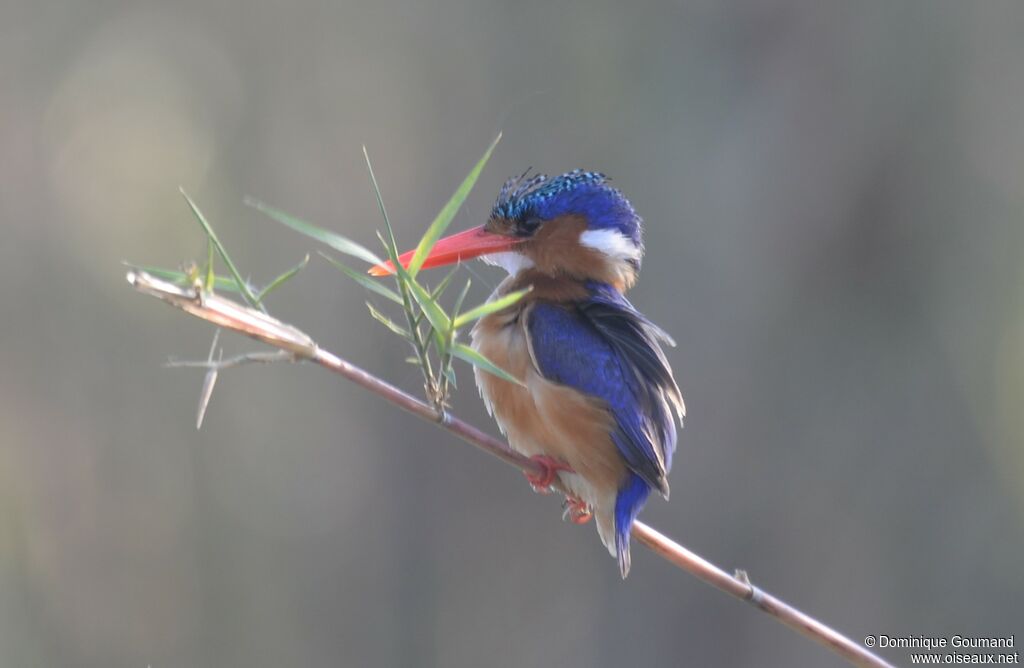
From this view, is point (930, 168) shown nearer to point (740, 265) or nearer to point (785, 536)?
point (740, 265)

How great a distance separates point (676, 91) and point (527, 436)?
3.15m

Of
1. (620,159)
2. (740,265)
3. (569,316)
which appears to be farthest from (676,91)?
(569,316)

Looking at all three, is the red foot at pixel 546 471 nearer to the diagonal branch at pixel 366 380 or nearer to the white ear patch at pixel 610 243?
the diagonal branch at pixel 366 380

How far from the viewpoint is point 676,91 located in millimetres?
4988

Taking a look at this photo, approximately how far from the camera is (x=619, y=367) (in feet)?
7.20

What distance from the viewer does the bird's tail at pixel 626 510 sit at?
1.93 meters

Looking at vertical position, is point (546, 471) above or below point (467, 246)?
below

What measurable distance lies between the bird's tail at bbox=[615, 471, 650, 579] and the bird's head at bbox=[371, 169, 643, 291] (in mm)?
569

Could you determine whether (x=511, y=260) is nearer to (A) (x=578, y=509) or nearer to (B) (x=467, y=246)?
(B) (x=467, y=246)

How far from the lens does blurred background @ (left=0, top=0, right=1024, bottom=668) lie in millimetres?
4832

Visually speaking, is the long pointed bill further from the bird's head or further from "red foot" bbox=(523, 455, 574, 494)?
"red foot" bbox=(523, 455, 574, 494)

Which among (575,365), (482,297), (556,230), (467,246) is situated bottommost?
(575,365)

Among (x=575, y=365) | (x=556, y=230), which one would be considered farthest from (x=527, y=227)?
(x=575, y=365)

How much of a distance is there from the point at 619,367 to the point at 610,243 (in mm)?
423
